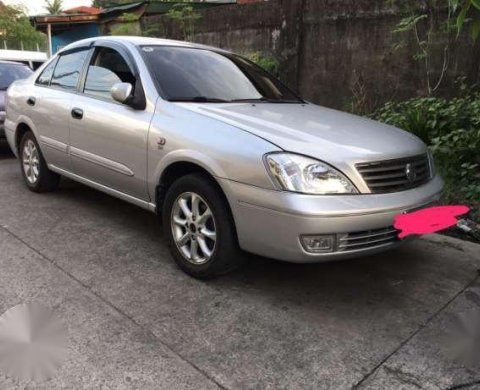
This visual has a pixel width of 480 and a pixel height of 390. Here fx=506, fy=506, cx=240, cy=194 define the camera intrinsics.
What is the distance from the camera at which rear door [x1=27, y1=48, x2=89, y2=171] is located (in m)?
4.58

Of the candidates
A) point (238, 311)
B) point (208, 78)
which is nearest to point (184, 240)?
point (238, 311)

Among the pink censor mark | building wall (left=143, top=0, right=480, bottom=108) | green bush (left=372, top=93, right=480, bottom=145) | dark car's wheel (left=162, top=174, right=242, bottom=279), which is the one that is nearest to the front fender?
dark car's wheel (left=162, top=174, right=242, bottom=279)

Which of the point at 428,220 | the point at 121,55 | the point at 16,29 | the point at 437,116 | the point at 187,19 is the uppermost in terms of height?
the point at 187,19

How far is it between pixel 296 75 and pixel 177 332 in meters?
6.24

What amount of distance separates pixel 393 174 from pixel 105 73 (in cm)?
257

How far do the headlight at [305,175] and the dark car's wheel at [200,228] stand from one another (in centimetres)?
46

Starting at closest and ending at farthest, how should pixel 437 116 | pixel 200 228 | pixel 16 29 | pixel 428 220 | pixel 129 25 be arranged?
1. pixel 428 220
2. pixel 200 228
3. pixel 437 116
4. pixel 129 25
5. pixel 16 29

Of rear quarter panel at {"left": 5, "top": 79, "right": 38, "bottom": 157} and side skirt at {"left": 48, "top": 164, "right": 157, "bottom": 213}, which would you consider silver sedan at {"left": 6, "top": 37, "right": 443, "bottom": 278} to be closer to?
side skirt at {"left": 48, "top": 164, "right": 157, "bottom": 213}

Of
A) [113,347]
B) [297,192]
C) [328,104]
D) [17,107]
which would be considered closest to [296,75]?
[328,104]

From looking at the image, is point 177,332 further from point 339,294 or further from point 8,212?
point 8,212

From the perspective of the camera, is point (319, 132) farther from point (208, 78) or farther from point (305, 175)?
point (208, 78)

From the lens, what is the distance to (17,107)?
5.38 metres

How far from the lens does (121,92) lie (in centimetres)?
367

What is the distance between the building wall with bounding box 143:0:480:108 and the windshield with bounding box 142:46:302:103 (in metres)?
3.04
